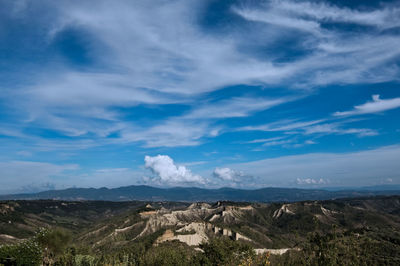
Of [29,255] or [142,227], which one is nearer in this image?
[29,255]

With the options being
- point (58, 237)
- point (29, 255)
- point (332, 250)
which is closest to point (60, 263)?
point (58, 237)

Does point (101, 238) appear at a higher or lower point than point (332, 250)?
lower

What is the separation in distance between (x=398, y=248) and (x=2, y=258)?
43.9m

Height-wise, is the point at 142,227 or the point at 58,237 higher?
the point at 58,237

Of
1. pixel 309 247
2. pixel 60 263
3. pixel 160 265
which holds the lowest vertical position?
pixel 60 263

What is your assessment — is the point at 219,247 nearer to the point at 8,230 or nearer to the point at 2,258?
the point at 2,258

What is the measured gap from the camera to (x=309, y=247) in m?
12.5

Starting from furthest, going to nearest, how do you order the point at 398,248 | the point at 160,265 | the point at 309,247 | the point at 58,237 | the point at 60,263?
1. the point at 60,263
2. the point at 58,237
3. the point at 160,265
4. the point at 398,248
5. the point at 309,247

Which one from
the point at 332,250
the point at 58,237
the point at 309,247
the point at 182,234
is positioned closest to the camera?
the point at 332,250

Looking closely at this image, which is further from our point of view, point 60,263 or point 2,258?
point 60,263

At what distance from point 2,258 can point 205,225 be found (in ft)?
518

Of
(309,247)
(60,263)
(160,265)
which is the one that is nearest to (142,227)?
(60,263)

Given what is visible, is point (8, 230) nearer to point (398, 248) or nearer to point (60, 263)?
point (60, 263)

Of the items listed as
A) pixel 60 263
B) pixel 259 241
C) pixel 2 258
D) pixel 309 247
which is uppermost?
pixel 309 247
